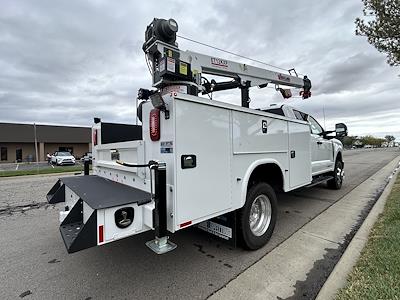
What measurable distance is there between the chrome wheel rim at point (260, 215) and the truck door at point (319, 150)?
7.89 feet

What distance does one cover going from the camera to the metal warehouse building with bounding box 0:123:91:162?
35.7 metres

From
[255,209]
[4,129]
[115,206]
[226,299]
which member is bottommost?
[226,299]

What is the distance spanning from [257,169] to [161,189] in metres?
1.70

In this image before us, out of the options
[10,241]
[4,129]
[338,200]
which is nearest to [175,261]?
[10,241]

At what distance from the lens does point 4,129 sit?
35.3 meters

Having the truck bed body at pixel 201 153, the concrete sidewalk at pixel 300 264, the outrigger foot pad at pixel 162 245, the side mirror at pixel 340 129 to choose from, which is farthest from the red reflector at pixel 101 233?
the side mirror at pixel 340 129

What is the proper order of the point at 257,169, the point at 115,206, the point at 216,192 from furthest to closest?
the point at 257,169
the point at 216,192
the point at 115,206

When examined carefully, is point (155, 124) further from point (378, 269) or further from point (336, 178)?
point (336, 178)

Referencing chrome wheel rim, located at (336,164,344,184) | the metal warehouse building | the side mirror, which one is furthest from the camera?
the metal warehouse building

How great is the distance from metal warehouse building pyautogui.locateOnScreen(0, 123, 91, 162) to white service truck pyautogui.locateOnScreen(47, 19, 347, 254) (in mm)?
38712

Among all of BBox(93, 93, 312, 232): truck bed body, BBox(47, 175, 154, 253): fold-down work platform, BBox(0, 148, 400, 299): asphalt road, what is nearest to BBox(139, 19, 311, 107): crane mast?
BBox(93, 93, 312, 232): truck bed body

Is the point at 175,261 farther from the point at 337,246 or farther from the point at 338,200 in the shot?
the point at 338,200

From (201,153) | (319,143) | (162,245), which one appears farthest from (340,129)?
(162,245)

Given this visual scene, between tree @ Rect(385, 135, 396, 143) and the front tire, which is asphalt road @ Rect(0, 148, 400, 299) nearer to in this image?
the front tire
